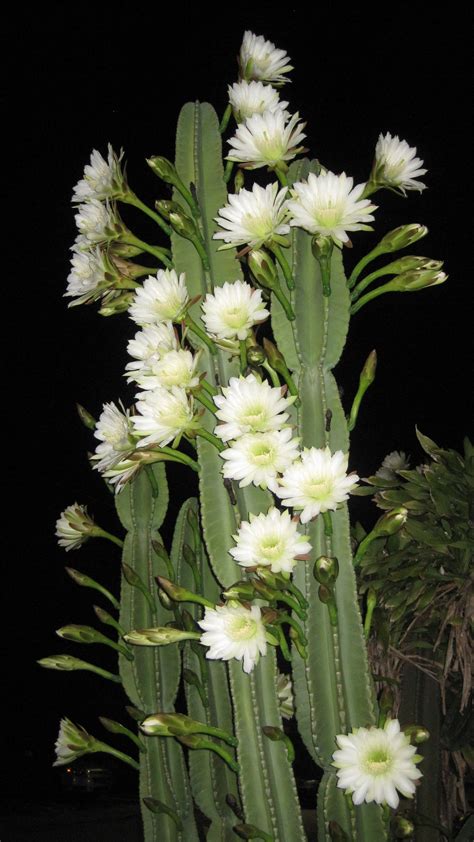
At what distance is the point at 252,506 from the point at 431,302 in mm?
2873

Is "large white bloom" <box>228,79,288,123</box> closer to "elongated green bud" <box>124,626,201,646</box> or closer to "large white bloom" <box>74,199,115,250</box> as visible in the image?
"large white bloom" <box>74,199,115,250</box>

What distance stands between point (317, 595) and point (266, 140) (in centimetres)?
60

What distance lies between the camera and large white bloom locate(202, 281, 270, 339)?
38.9 inches

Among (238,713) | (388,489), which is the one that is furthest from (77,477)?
(238,713)

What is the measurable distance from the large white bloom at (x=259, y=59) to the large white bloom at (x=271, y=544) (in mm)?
717

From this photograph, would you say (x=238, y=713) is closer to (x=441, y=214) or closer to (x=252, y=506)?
(x=252, y=506)

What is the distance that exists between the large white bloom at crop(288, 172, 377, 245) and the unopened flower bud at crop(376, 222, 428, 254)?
73mm

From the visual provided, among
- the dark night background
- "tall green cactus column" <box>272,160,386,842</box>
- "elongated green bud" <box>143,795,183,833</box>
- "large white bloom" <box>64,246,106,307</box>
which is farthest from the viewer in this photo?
the dark night background

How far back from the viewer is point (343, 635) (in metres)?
0.99

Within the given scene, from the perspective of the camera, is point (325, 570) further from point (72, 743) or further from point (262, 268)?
point (72, 743)

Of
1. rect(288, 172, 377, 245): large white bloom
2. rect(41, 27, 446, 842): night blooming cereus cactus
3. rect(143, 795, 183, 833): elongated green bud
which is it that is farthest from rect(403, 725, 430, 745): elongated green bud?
rect(288, 172, 377, 245): large white bloom

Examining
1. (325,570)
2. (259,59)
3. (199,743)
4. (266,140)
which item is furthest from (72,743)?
(259,59)

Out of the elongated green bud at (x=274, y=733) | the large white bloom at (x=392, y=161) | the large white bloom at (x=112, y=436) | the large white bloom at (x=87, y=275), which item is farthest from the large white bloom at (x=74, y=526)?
the large white bloom at (x=392, y=161)

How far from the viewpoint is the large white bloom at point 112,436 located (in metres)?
1.06
